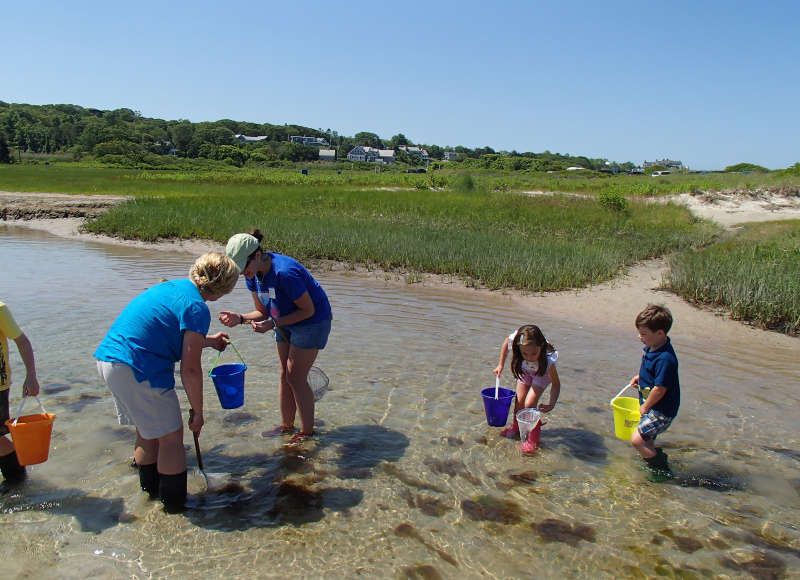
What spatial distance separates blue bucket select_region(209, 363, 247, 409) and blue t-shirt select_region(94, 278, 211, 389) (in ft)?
2.85

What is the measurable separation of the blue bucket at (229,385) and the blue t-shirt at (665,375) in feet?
9.34

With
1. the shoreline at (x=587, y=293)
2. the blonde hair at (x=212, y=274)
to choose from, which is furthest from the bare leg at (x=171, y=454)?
the shoreline at (x=587, y=293)

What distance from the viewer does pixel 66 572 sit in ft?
9.71

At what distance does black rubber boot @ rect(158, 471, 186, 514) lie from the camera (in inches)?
133

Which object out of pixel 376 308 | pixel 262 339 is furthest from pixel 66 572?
pixel 376 308

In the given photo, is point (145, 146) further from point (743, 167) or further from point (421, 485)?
point (421, 485)

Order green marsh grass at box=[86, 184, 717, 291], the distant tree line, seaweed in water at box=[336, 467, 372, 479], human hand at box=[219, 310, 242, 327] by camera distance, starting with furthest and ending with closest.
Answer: the distant tree line → green marsh grass at box=[86, 184, 717, 291] → seaweed in water at box=[336, 467, 372, 479] → human hand at box=[219, 310, 242, 327]

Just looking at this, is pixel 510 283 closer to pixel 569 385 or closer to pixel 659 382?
pixel 569 385

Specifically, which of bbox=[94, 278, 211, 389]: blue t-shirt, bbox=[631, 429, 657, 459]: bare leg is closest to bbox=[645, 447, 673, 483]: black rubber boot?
bbox=[631, 429, 657, 459]: bare leg

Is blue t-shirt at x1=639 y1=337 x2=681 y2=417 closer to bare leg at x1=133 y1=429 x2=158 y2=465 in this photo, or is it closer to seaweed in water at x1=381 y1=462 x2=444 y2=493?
seaweed in water at x1=381 y1=462 x2=444 y2=493

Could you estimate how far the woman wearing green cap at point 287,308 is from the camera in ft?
12.1

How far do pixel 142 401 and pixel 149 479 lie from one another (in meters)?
0.87

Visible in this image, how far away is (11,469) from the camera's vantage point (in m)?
3.72

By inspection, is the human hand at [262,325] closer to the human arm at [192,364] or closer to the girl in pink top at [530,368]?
the human arm at [192,364]
